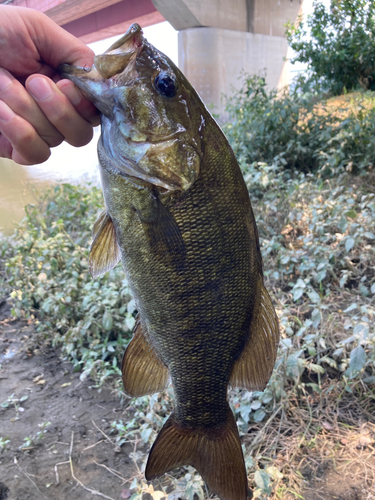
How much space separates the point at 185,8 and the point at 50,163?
5326 millimetres

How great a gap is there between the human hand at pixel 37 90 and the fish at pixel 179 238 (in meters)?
0.11

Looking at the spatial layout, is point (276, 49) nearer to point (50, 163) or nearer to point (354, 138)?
point (50, 163)

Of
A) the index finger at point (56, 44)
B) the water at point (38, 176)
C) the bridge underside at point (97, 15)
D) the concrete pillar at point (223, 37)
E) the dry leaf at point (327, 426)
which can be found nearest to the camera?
the index finger at point (56, 44)

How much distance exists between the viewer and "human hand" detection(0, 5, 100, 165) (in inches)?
45.6

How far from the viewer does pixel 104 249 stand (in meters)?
1.15

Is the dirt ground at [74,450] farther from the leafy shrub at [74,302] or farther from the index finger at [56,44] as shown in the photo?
the index finger at [56,44]

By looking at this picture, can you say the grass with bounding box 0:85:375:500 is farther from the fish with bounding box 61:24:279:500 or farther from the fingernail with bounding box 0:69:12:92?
the fingernail with bounding box 0:69:12:92

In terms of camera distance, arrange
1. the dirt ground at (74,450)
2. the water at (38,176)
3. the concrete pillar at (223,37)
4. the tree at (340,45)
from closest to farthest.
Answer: the dirt ground at (74,450), the water at (38,176), the tree at (340,45), the concrete pillar at (223,37)

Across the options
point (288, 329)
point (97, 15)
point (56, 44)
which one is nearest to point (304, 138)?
point (288, 329)

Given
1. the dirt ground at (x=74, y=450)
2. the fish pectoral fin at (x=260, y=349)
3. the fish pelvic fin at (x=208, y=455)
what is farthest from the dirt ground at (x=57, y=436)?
the fish pectoral fin at (x=260, y=349)

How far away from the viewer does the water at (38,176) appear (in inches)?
271

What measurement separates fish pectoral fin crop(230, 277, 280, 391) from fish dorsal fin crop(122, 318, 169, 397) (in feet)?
0.76

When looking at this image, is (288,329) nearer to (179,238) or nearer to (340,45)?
(179,238)

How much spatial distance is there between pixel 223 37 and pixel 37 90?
439 inches
